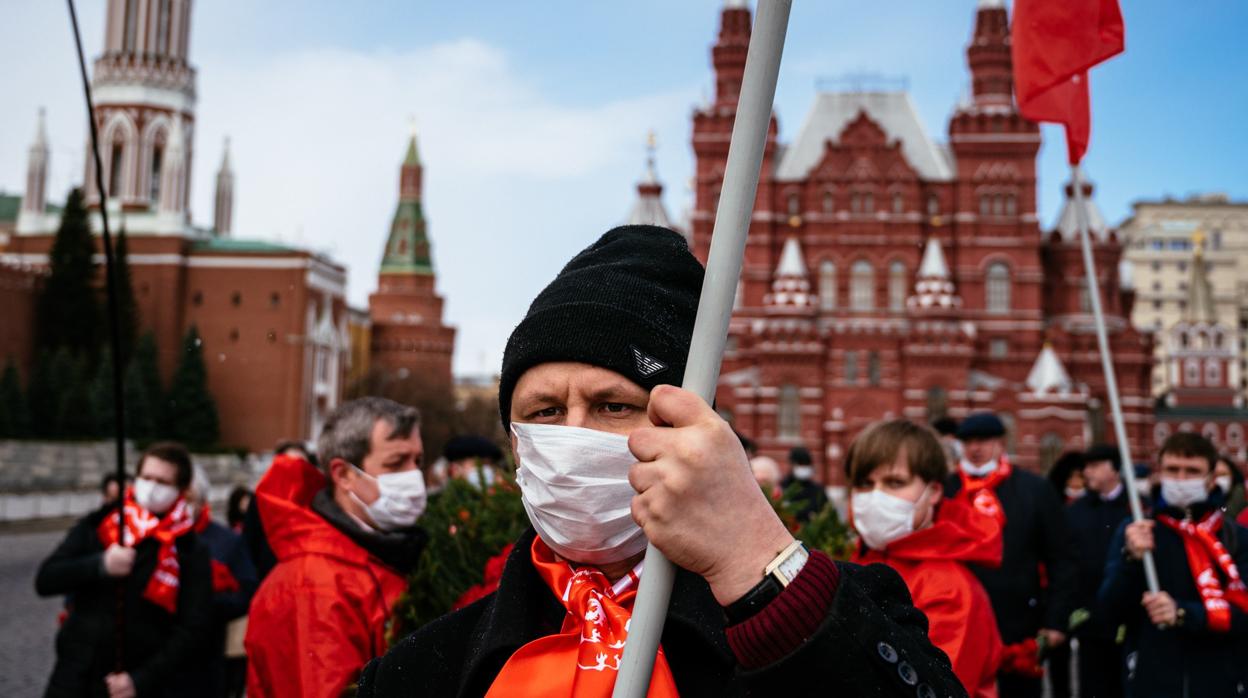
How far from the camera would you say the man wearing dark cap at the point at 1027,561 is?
5.56m

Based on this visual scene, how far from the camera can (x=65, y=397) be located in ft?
106

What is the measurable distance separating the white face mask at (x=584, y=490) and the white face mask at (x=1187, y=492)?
3.75 metres

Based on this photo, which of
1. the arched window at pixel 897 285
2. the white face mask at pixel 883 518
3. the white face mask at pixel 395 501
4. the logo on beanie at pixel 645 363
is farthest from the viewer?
the arched window at pixel 897 285

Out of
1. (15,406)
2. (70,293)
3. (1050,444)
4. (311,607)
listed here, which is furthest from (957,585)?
(1050,444)

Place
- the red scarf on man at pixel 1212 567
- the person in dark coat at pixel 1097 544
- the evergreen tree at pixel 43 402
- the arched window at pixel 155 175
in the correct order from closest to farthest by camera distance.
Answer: the red scarf on man at pixel 1212 567, the person in dark coat at pixel 1097 544, the evergreen tree at pixel 43 402, the arched window at pixel 155 175

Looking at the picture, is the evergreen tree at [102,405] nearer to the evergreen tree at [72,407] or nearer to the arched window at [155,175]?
the evergreen tree at [72,407]

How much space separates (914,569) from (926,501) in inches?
9.9

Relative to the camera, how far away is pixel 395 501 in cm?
364

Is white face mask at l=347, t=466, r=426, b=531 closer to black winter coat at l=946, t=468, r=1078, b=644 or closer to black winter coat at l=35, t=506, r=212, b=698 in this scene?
black winter coat at l=35, t=506, r=212, b=698

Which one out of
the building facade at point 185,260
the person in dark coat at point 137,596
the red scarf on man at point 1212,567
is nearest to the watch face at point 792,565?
the person in dark coat at point 137,596

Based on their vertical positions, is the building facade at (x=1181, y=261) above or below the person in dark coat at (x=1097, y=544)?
above

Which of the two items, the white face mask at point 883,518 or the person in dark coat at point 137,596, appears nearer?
the white face mask at point 883,518

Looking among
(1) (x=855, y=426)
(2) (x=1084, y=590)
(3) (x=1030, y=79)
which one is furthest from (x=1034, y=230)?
(3) (x=1030, y=79)

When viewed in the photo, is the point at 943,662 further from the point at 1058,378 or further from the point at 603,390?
the point at 1058,378
